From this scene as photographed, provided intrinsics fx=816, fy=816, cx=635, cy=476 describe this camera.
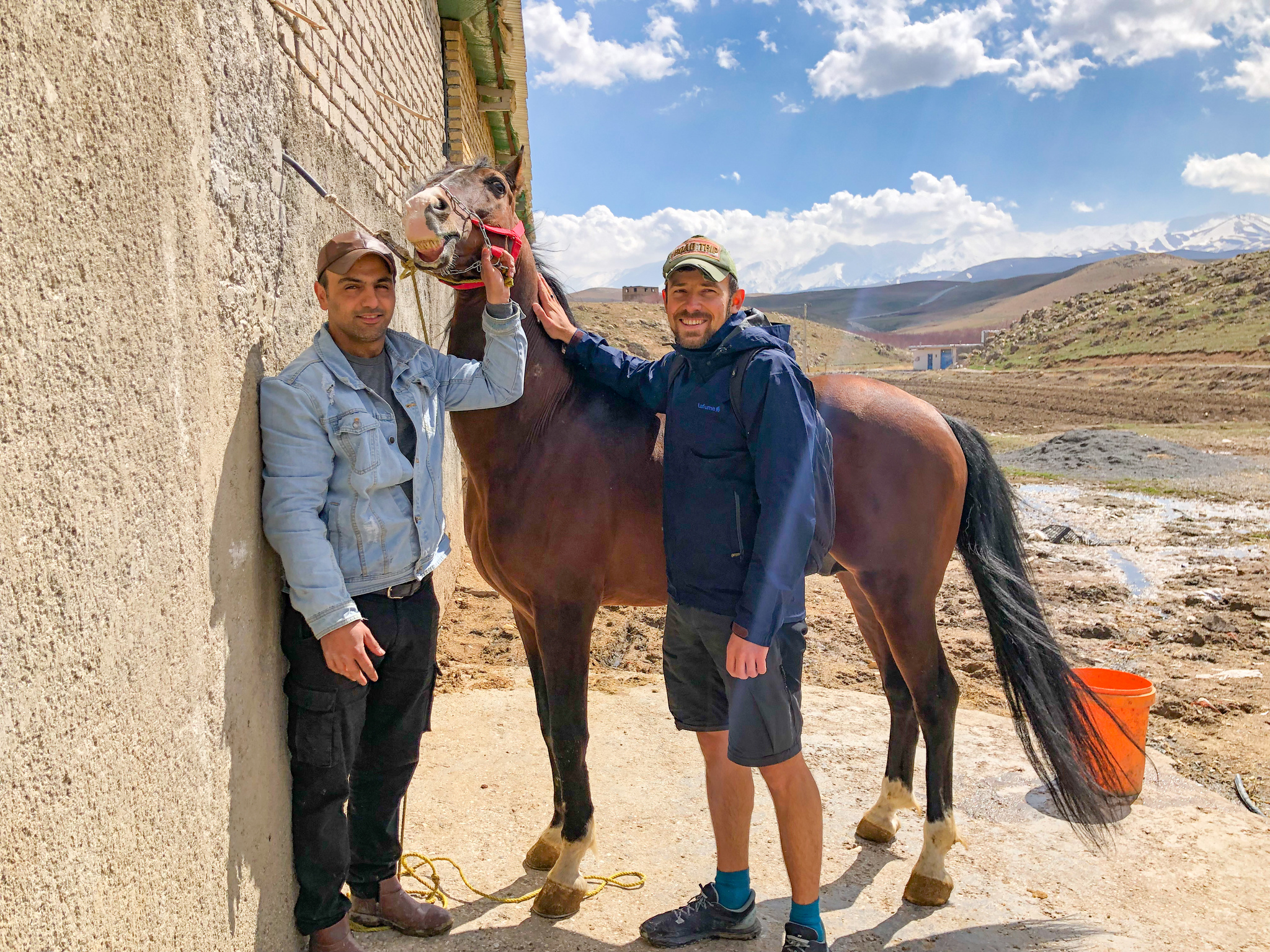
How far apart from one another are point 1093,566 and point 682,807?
5746mm

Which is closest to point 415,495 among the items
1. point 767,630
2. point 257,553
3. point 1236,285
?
point 257,553

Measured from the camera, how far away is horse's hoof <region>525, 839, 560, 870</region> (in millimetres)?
3225

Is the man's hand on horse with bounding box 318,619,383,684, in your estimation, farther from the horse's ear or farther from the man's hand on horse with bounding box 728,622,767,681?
the horse's ear

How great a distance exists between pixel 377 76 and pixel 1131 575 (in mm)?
7307

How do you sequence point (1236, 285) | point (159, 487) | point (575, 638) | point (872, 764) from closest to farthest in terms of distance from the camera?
point (159, 487)
point (575, 638)
point (872, 764)
point (1236, 285)

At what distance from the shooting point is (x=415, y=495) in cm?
240

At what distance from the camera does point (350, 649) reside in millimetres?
2154

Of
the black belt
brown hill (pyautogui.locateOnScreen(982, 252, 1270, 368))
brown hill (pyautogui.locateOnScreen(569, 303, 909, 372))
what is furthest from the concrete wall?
brown hill (pyautogui.locateOnScreen(982, 252, 1270, 368))

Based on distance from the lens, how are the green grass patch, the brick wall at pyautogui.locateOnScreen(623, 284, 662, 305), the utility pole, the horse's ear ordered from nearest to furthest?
the horse's ear, the green grass patch, the utility pole, the brick wall at pyautogui.locateOnScreen(623, 284, 662, 305)

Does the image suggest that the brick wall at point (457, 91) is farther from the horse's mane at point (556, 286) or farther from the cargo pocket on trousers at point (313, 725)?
the cargo pocket on trousers at point (313, 725)

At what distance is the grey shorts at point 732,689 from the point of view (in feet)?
7.99

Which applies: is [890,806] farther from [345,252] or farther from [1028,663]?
[345,252]

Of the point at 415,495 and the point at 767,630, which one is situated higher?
the point at 415,495

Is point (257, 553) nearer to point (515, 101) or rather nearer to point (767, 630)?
point (767, 630)
